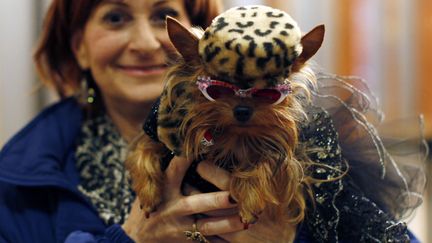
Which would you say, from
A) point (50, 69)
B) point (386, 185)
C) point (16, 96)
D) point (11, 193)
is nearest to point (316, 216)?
Answer: point (386, 185)

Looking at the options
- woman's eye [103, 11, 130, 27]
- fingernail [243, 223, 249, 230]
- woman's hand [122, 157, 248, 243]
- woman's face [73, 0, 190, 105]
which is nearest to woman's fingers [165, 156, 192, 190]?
woman's hand [122, 157, 248, 243]

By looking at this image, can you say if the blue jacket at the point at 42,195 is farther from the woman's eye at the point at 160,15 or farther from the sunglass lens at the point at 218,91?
the sunglass lens at the point at 218,91

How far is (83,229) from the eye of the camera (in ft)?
4.06

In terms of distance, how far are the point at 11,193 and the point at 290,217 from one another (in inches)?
25.7

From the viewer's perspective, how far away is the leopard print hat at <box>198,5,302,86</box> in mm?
738

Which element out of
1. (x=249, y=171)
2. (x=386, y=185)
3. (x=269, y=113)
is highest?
(x=269, y=113)

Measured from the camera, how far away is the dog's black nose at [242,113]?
0.78 m

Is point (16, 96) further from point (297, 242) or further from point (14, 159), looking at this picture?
point (297, 242)

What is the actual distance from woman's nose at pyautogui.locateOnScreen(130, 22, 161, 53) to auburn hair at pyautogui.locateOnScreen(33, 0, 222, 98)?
0.12 meters

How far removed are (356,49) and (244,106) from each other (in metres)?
1.72

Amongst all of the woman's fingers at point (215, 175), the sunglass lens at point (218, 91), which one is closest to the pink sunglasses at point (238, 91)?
the sunglass lens at point (218, 91)

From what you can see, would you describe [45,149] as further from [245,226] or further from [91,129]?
[245,226]

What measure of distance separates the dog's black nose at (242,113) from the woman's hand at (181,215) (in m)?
0.17

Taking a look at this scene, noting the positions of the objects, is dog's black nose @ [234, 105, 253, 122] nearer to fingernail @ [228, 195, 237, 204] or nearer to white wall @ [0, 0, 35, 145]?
fingernail @ [228, 195, 237, 204]
